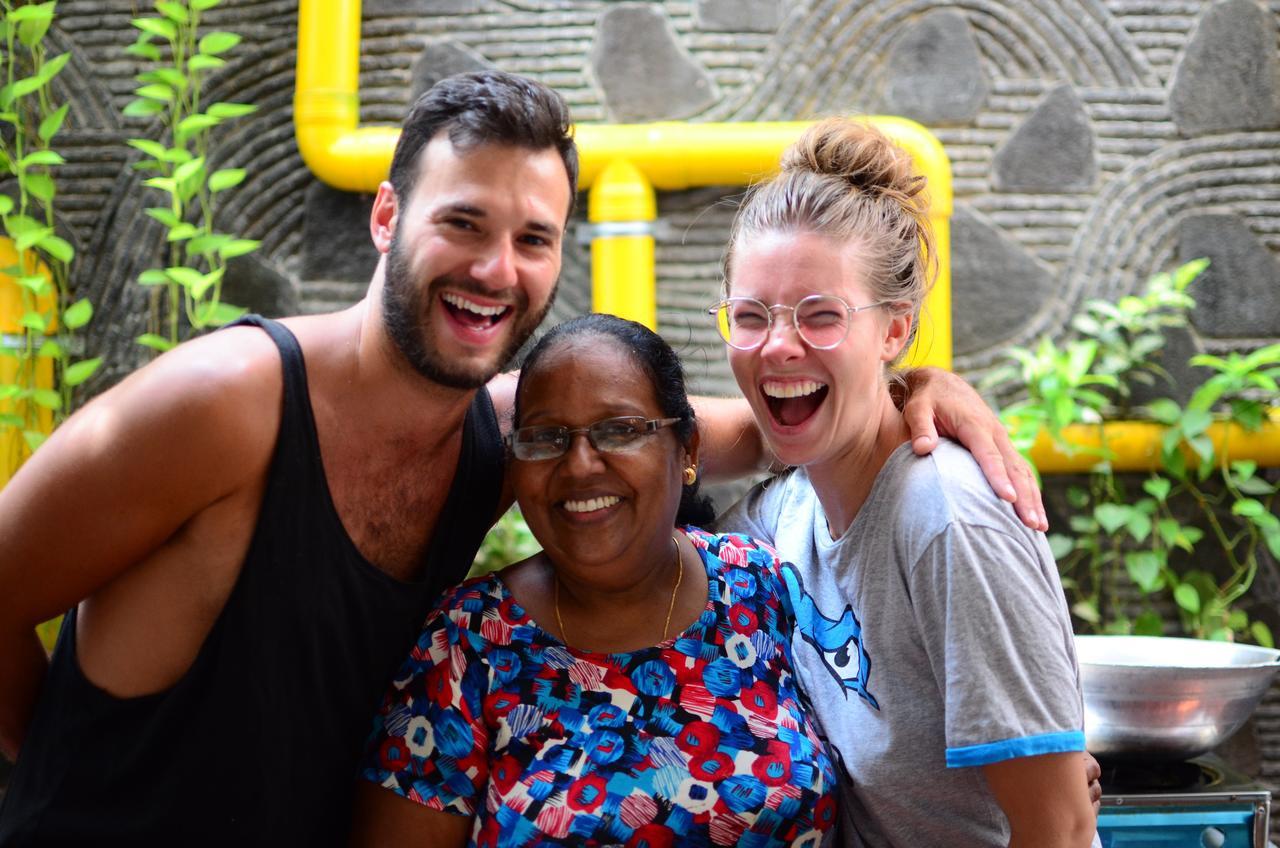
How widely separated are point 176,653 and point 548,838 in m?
0.57

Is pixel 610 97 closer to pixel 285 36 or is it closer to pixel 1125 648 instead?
pixel 285 36

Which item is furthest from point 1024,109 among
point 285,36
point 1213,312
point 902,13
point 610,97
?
point 285,36

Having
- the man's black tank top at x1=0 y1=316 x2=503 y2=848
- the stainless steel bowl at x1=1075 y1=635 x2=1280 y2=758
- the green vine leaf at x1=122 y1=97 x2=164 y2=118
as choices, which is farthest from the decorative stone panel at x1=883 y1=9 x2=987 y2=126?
the man's black tank top at x1=0 y1=316 x2=503 y2=848

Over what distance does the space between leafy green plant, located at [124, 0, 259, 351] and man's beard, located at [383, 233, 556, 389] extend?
1404 millimetres

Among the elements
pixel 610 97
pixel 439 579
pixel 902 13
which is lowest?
pixel 439 579

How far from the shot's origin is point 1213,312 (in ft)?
10.6

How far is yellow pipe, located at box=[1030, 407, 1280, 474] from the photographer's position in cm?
309

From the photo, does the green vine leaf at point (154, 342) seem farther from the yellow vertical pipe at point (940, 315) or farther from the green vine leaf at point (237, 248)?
the yellow vertical pipe at point (940, 315)

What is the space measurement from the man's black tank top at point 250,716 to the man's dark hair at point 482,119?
→ 0.34 metres

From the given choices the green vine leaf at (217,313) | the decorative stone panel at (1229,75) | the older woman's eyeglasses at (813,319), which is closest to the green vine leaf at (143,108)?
the green vine leaf at (217,313)

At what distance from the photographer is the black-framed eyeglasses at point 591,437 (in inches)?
67.6

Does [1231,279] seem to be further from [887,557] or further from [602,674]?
[602,674]

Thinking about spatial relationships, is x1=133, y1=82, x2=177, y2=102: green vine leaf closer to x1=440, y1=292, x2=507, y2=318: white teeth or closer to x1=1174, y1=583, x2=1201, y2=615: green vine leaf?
x1=440, y1=292, x2=507, y2=318: white teeth

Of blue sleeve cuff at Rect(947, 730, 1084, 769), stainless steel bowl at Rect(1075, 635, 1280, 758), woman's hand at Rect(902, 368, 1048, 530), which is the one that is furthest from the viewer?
stainless steel bowl at Rect(1075, 635, 1280, 758)
